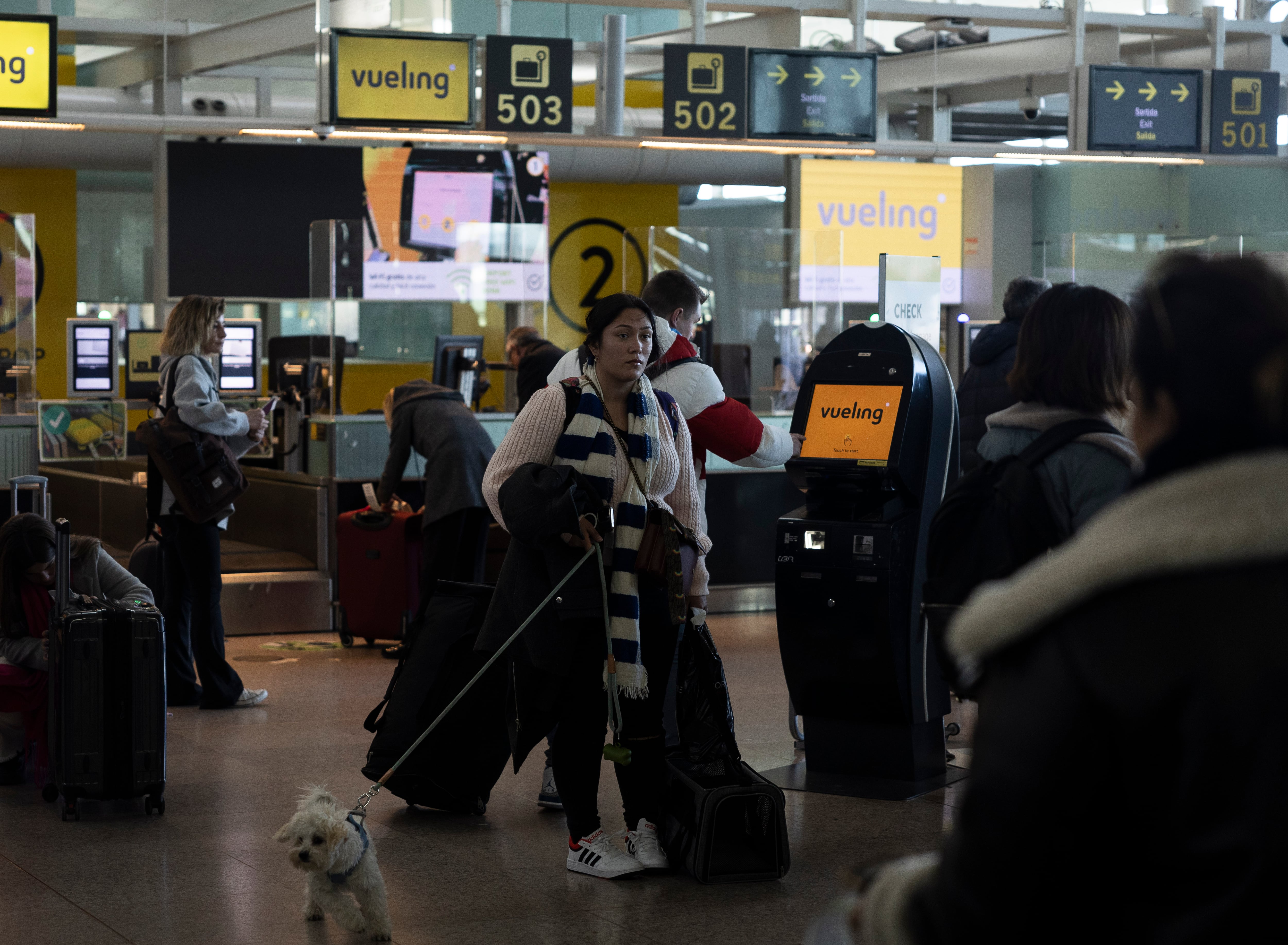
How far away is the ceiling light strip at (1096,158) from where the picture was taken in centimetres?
916

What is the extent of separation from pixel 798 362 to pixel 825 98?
1.80 meters

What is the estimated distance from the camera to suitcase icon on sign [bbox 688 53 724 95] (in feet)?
28.2

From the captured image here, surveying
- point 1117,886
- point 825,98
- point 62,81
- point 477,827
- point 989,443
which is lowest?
point 477,827

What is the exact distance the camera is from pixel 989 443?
120 inches

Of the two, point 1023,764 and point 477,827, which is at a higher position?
point 1023,764

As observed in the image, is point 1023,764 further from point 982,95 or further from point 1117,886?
point 982,95

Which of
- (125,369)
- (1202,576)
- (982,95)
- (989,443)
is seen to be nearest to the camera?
(1202,576)

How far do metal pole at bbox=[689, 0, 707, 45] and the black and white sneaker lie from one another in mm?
6082

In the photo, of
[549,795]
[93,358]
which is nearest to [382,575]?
[93,358]

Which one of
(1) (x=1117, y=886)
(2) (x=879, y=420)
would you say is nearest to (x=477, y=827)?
(2) (x=879, y=420)

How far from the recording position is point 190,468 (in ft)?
18.0

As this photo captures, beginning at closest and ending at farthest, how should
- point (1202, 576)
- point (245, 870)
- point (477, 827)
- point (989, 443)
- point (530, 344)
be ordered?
point (1202, 576)
point (989, 443)
point (245, 870)
point (477, 827)
point (530, 344)

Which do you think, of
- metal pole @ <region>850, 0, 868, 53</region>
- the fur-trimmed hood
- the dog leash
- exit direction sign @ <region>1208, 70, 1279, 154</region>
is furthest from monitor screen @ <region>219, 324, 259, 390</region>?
the fur-trimmed hood

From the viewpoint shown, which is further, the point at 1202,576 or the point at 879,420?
the point at 879,420
